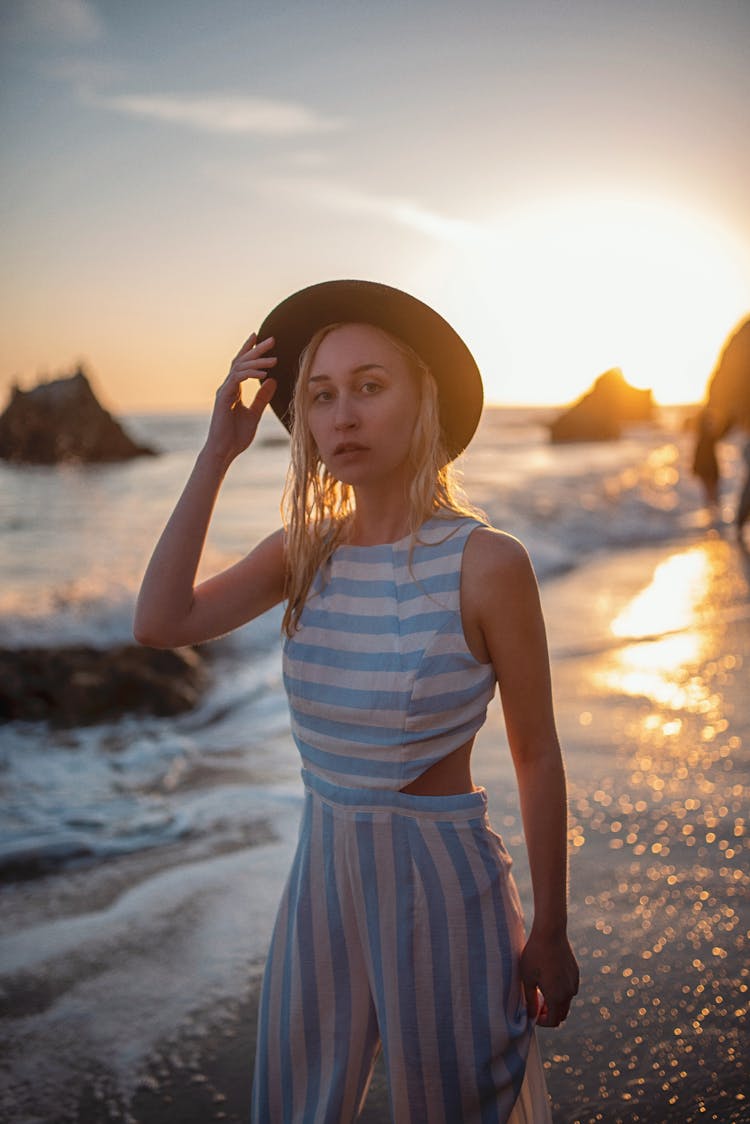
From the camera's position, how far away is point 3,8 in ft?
25.2

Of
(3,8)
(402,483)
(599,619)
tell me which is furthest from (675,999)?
(3,8)

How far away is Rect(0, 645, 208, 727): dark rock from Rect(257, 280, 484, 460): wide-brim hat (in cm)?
505

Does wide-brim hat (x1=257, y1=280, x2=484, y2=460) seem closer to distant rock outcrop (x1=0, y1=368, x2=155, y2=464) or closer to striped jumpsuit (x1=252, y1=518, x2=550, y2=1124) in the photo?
striped jumpsuit (x1=252, y1=518, x2=550, y2=1124)

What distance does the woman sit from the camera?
166 cm

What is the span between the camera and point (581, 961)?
310cm

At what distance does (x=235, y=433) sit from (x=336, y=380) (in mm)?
282

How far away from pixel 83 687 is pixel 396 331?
540cm

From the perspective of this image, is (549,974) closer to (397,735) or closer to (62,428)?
(397,735)

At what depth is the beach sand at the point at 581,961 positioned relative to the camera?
254 centimetres

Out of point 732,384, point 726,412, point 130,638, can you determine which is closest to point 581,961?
point 130,638

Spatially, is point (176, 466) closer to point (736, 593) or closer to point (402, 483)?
point (736, 593)

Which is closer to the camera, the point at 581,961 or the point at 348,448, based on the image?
the point at 348,448

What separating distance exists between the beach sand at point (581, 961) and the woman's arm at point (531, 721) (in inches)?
39.5

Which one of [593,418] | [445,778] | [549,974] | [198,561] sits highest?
[593,418]
